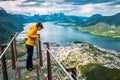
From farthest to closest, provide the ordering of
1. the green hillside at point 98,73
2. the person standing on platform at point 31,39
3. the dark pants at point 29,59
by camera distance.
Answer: the green hillside at point 98,73 < the dark pants at point 29,59 < the person standing on platform at point 31,39

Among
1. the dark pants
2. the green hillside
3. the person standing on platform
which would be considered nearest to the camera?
the person standing on platform

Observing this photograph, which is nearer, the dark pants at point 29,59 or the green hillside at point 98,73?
the dark pants at point 29,59

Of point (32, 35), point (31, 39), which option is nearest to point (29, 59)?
point (31, 39)

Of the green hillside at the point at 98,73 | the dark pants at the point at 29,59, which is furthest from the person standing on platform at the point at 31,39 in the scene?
the green hillside at the point at 98,73

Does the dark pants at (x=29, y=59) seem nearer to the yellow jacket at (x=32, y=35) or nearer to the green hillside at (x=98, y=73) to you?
the yellow jacket at (x=32, y=35)

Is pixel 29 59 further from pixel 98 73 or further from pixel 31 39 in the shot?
pixel 98 73

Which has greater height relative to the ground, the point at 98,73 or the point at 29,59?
the point at 29,59

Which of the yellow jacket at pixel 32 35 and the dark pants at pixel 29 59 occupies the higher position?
the yellow jacket at pixel 32 35

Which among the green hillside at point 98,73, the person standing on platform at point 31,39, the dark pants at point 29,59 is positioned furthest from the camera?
the green hillside at point 98,73

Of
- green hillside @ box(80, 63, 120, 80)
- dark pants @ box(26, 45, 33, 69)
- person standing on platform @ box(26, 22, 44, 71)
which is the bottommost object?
green hillside @ box(80, 63, 120, 80)

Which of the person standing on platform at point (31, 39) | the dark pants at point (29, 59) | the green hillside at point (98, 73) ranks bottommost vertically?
the green hillside at point (98, 73)

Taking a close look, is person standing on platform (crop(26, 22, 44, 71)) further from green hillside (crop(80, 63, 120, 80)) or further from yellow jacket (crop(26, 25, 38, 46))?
green hillside (crop(80, 63, 120, 80))

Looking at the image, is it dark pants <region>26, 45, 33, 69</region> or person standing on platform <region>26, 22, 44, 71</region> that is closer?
person standing on platform <region>26, 22, 44, 71</region>

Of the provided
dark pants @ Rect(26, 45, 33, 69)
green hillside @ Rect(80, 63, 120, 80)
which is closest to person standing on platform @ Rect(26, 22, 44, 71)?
dark pants @ Rect(26, 45, 33, 69)
